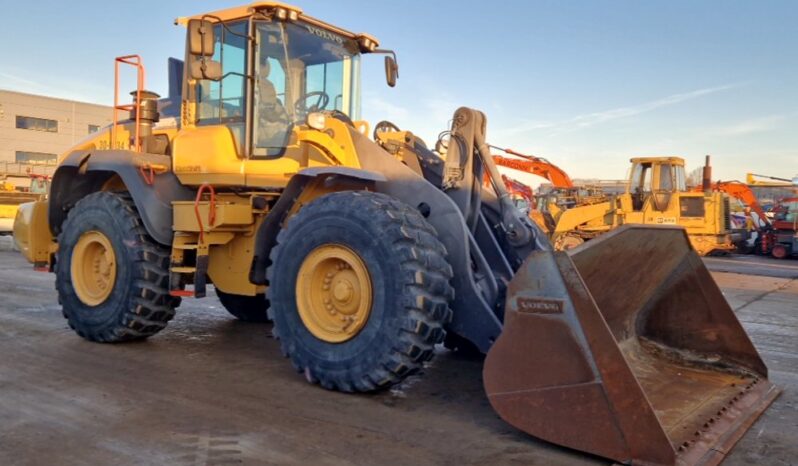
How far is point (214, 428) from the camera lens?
4043mm

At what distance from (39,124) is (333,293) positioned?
5031 centimetres

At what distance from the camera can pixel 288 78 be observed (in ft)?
19.4

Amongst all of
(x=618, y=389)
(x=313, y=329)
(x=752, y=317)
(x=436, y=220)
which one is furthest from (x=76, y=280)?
(x=752, y=317)

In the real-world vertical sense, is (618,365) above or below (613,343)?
below

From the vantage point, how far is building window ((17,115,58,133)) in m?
46.8

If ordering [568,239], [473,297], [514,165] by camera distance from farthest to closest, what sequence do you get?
[514,165] → [568,239] → [473,297]

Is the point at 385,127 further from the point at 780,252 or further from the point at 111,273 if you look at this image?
the point at 780,252

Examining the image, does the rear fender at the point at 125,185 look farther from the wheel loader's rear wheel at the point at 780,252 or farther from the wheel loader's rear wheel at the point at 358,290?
the wheel loader's rear wheel at the point at 780,252

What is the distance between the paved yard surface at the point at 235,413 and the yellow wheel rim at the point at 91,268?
0.47m

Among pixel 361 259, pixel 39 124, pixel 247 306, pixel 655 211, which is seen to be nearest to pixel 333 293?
pixel 361 259

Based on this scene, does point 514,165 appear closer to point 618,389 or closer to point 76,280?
point 76,280

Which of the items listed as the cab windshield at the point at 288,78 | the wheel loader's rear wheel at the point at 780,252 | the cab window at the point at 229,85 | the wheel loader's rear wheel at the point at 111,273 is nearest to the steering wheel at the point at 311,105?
the cab windshield at the point at 288,78

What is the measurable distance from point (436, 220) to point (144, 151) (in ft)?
11.0

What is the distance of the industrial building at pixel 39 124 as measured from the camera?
4594 cm
